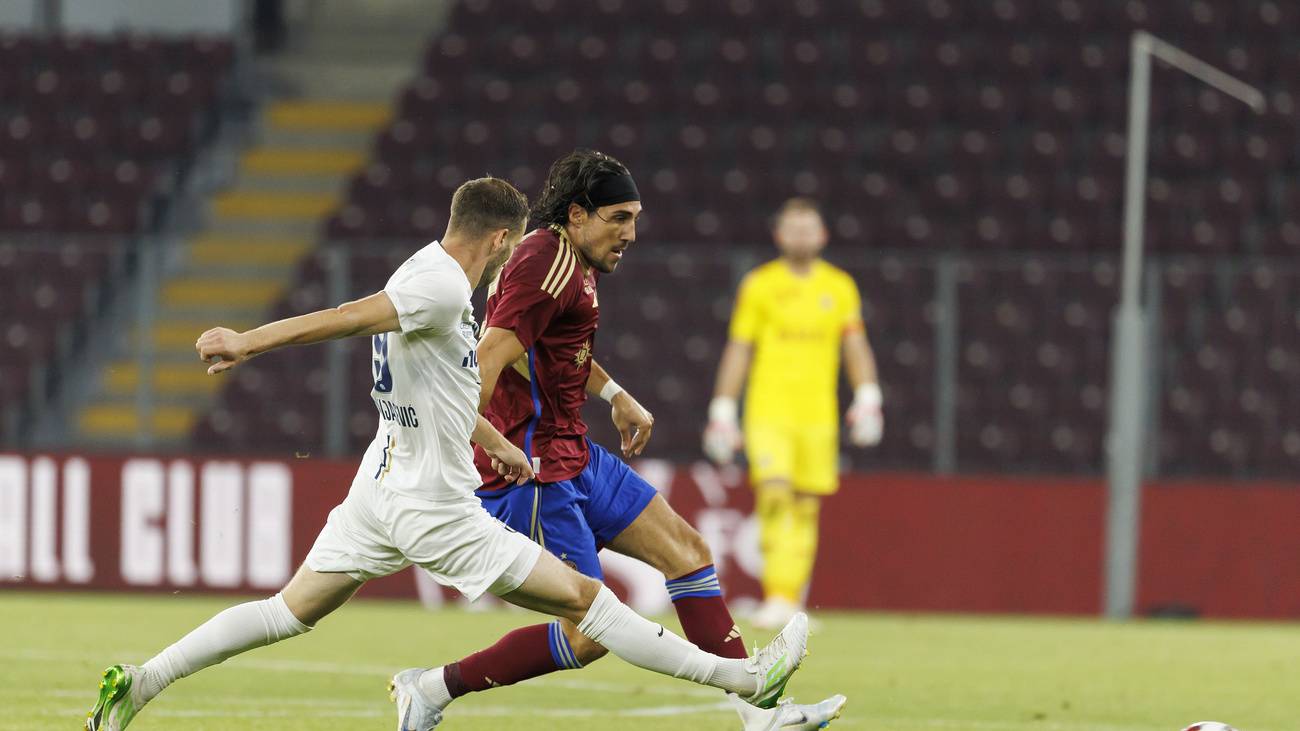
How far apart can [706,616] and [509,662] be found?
0.71 m

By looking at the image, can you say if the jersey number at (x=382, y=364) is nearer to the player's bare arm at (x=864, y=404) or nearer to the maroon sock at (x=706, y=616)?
the maroon sock at (x=706, y=616)

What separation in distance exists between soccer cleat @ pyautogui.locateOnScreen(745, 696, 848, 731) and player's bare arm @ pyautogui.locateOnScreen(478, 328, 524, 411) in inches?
51.4

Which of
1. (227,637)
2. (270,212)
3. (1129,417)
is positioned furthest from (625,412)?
(270,212)

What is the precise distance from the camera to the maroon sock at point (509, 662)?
21.3 feet

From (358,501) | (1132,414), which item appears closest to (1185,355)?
(1132,414)

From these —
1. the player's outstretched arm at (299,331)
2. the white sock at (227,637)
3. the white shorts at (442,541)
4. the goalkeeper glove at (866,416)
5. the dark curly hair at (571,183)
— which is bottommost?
the white sock at (227,637)

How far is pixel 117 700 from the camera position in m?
5.95

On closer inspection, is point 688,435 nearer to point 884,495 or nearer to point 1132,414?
point 884,495

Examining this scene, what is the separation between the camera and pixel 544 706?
794 centimetres

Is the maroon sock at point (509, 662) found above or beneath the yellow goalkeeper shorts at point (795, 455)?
beneath

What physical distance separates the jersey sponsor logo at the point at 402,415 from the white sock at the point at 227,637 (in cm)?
68

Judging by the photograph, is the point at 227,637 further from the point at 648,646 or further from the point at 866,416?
the point at 866,416

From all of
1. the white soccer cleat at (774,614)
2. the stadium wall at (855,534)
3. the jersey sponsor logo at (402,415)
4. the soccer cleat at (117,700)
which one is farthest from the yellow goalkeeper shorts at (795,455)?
the soccer cleat at (117,700)

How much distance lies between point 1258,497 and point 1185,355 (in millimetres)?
1177
